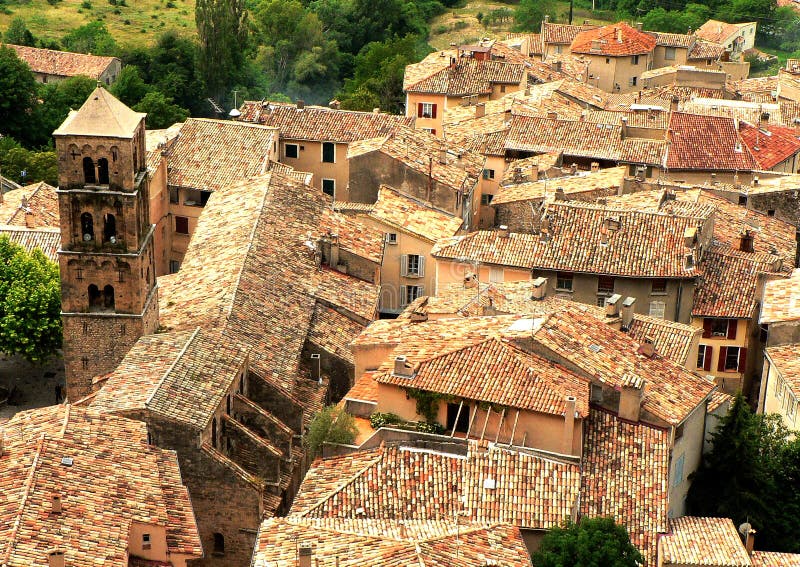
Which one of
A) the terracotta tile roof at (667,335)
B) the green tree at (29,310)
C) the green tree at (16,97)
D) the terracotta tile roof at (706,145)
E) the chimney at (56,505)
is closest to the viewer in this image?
the chimney at (56,505)

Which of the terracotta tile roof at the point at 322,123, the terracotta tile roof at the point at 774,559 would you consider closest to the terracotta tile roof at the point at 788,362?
the terracotta tile roof at the point at 774,559

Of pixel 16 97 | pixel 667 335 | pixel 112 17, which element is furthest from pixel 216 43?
pixel 667 335

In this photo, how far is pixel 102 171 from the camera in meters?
53.9

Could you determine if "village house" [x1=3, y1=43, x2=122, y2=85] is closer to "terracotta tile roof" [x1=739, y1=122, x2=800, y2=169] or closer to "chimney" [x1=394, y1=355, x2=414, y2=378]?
"terracotta tile roof" [x1=739, y1=122, x2=800, y2=169]

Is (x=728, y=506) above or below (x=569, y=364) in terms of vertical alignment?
below

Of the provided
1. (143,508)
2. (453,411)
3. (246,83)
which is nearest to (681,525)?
(453,411)

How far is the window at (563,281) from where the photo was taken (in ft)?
214

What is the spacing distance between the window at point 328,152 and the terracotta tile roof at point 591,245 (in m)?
17.3

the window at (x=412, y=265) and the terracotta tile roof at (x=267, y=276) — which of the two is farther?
the window at (x=412, y=265)

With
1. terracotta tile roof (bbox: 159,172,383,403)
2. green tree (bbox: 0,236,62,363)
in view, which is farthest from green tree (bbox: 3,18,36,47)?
green tree (bbox: 0,236,62,363)

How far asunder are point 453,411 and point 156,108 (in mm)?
65739

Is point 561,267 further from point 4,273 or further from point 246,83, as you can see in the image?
point 246,83

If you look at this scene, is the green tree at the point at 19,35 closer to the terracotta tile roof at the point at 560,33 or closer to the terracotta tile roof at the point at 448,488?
the terracotta tile roof at the point at 560,33

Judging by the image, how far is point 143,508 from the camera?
42.1m
